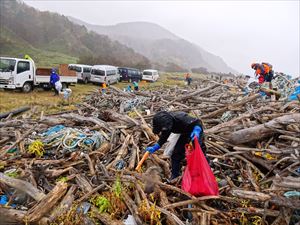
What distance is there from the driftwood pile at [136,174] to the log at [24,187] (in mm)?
17

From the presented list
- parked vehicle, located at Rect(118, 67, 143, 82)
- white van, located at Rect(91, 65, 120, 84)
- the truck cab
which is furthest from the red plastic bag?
parked vehicle, located at Rect(118, 67, 143, 82)

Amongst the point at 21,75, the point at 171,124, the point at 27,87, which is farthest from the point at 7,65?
the point at 171,124

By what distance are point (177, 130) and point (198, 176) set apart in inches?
38.2

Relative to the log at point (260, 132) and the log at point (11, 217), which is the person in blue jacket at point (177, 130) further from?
the log at point (11, 217)

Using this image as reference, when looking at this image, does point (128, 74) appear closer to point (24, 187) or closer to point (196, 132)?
point (24, 187)

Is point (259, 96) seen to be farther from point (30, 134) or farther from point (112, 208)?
point (30, 134)

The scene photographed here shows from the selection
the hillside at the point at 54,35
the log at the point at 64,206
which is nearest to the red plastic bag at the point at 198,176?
the log at the point at 64,206

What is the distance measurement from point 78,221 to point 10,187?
1.71 metres

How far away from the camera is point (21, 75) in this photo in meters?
16.6

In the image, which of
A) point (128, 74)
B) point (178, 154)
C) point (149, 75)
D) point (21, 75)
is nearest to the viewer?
point (178, 154)

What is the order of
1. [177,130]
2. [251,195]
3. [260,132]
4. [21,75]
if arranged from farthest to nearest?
[21,75]
[260,132]
[177,130]
[251,195]

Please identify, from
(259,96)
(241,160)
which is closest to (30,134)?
(241,160)

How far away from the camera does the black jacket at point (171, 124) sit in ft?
14.5

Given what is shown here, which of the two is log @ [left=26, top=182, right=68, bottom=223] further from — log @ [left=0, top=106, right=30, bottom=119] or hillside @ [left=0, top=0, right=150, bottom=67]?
hillside @ [left=0, top=0, right=150, bottom=67]
